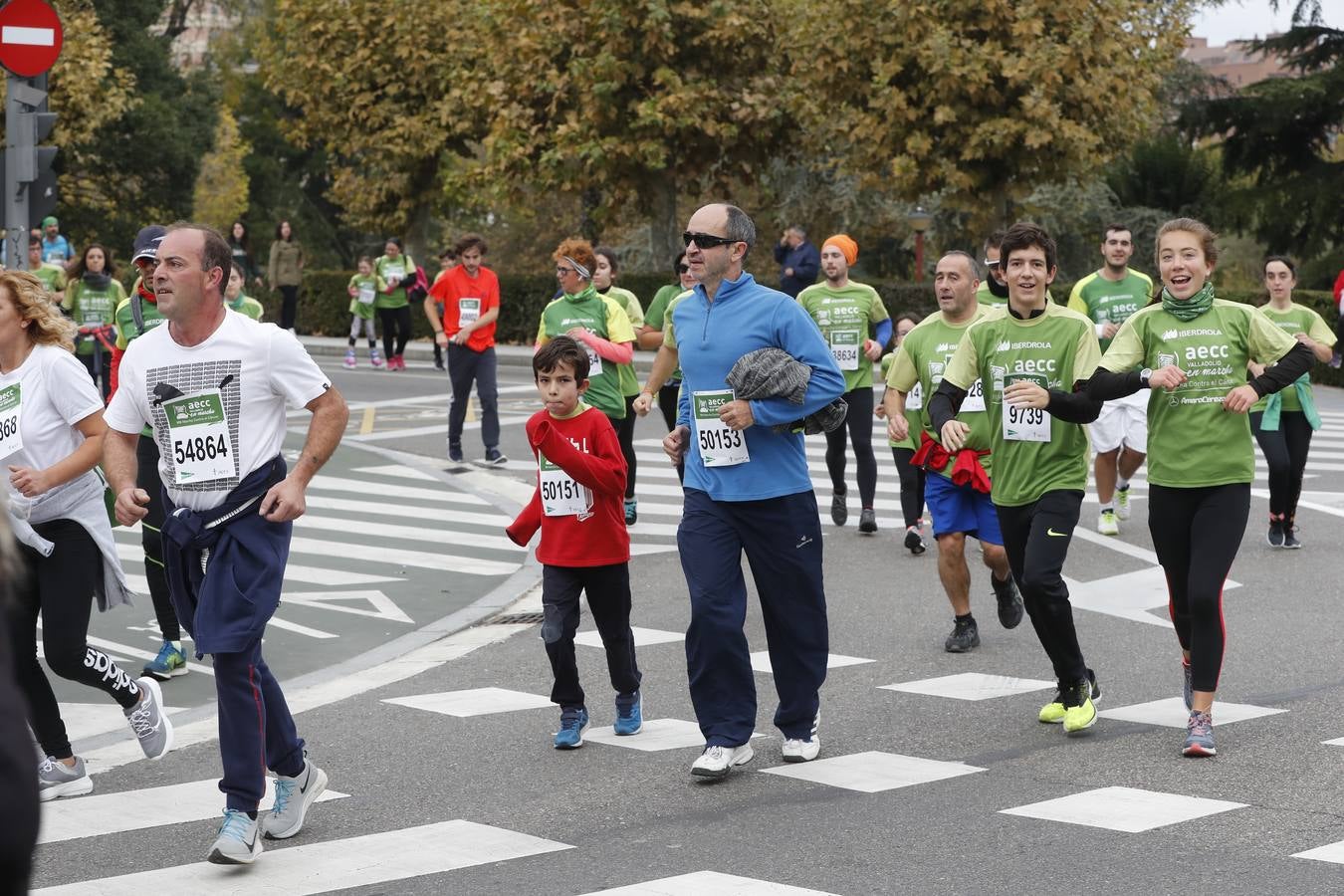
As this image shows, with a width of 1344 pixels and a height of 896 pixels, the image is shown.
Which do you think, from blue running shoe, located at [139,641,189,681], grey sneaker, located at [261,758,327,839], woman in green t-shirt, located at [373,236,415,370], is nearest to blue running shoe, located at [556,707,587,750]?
grey sneaker, located at [261,758,327,839]

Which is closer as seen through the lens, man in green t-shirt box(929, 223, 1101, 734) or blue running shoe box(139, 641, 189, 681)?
man in green t-shirt box(929, 223, 1101, 734)

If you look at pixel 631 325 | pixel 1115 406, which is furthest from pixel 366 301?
pixel 1115 406

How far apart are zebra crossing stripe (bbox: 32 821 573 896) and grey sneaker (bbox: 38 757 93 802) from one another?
94cm

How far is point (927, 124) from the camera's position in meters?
30.1

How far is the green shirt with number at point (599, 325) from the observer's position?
13.0 m

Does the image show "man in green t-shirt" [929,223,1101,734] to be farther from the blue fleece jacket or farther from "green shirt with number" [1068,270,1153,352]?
"green shirt with number" [1068,270,1153,352]

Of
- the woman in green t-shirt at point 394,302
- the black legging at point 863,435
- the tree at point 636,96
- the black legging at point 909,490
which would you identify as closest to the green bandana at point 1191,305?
the black legging at point 909,490

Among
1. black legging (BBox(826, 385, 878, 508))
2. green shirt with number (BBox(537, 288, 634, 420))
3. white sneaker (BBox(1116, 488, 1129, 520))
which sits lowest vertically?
white sneaker (BBox(1116, 488, 1129, 520))

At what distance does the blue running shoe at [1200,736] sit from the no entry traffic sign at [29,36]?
30.8 feet

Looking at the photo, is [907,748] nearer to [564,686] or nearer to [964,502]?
[564,686]

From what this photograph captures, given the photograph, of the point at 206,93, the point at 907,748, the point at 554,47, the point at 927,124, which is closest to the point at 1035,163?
the point at 927,124

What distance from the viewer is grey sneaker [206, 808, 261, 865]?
222 inches

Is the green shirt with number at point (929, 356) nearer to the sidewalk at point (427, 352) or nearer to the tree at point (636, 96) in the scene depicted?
the sidewalk at point (427, 352)

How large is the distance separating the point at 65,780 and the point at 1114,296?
8.68 metres
